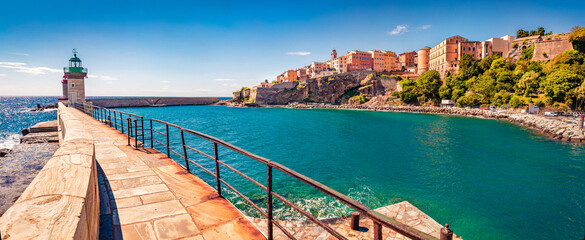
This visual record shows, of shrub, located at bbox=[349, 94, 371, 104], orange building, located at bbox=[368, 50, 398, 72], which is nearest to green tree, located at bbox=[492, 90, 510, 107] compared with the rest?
shrub, located at bbox=[349, 94, 371, 104]

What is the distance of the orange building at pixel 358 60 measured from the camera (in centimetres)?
9869

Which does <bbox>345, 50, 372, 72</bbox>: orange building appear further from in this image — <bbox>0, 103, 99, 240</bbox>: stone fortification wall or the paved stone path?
<bbox>0, 103, 99, 240</bbox>: stone fortification wall

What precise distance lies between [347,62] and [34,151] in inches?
3936

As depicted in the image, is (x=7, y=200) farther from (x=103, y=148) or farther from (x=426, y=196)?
(x=426, y=196)

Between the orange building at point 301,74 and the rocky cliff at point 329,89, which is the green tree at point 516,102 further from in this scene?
the orange building at point 301,74

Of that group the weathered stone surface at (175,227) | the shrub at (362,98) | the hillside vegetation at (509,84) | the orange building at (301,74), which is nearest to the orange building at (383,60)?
the shrub at (362,98)

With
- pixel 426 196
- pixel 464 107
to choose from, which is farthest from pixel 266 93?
pixel 426 196

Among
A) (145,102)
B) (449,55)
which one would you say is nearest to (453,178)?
(449,55)

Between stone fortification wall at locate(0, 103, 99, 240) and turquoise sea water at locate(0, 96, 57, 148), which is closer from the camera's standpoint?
stone fortification wall at locate(0, 103, 99, 240)

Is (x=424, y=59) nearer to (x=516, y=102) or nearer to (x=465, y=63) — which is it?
(x=465, y=63)

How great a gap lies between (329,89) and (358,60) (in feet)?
59.7

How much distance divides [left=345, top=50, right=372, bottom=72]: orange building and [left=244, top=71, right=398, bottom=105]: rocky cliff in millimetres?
9227

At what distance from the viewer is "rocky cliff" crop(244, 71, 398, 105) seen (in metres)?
85.0

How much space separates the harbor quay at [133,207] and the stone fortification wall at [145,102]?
87.0m
